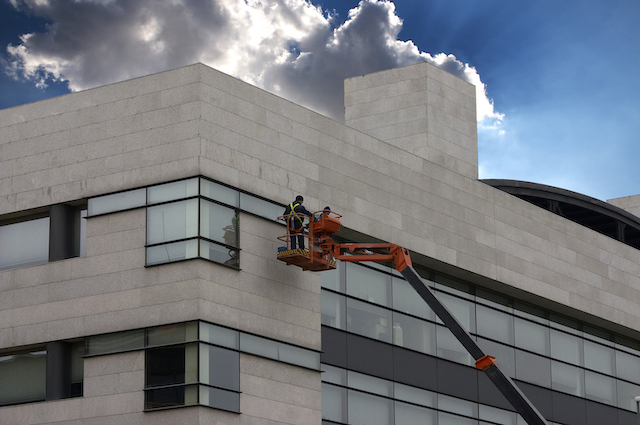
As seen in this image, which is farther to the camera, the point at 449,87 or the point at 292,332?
the point at 449,87

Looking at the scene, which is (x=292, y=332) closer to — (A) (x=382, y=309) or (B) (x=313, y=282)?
(B) (x=313, y=282)

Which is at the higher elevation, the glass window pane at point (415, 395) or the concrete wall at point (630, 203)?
the concrete wall at point (630, 203)

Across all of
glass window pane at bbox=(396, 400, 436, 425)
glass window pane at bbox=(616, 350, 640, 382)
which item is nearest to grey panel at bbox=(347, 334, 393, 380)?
glass window pane at bbox=(396, 400, 436, 425)

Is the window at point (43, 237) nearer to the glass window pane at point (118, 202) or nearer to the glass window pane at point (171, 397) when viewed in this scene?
the glass window pane at point (118, 202)

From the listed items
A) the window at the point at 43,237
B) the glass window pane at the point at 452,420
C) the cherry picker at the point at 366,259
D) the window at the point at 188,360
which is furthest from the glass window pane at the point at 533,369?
the window at the point at 43,237

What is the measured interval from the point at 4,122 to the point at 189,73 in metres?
7.72

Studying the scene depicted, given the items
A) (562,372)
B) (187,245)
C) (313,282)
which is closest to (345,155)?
(313,282)

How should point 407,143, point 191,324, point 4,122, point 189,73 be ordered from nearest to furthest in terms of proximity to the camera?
point 191,324
point 189,73
point 4,122
point 407,143

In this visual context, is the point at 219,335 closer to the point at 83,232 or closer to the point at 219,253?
the point at 219,253

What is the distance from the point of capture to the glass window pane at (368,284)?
39.0 metres

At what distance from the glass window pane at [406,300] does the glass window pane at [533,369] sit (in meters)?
6.12

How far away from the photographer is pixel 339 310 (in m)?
38.0

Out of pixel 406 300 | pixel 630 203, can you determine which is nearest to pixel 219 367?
pixel 406 300

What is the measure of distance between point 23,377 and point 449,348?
1649 centimetres
